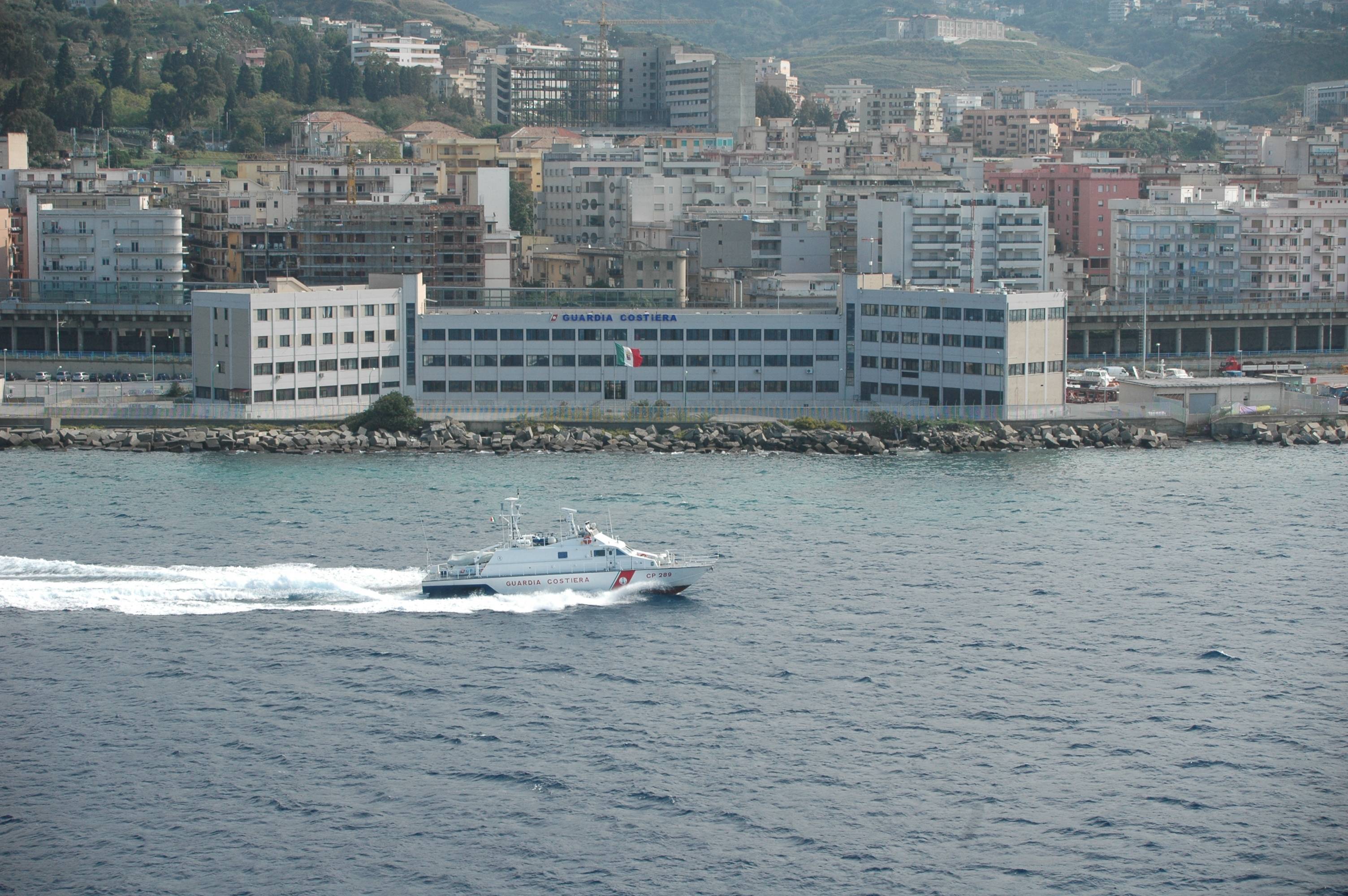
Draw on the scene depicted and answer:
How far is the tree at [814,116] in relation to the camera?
516 feet

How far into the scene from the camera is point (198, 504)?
43.7 metres

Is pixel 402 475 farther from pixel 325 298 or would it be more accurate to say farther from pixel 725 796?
pixel 725 796

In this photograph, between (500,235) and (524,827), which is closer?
(524,827)

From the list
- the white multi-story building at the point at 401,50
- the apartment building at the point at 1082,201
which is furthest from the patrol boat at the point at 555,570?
the white multi-story building at the point at 401,50

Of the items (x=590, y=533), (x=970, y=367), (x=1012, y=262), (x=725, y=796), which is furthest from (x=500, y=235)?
(x=725, y=796)

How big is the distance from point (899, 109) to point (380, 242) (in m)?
93.6

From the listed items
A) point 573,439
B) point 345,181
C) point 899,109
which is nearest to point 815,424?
point 573,439

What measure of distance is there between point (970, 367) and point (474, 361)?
14623 mm

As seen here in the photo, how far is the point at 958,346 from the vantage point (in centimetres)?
5531

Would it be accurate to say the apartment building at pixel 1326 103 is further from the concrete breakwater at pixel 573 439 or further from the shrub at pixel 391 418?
the shrub at pixel 391 418

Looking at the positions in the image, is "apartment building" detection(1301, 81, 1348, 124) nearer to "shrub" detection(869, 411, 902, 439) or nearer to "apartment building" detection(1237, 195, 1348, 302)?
"apartment building" detection(1237, 195, 1348, 302)

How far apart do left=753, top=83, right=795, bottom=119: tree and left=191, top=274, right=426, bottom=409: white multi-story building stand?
9946cm

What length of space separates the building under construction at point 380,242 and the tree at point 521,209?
19276mm

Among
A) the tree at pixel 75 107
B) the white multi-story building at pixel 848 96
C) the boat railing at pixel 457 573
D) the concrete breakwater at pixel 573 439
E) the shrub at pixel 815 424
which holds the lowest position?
the boat railing at pixel 457 573
